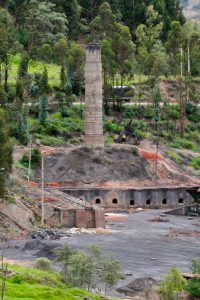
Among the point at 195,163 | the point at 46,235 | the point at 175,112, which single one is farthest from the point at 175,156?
the point at 46,235

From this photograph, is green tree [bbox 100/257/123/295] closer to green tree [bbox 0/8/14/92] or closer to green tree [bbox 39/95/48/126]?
green tree [bbox 39/95/48/126]

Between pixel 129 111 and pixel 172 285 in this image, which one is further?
pixel 129 111

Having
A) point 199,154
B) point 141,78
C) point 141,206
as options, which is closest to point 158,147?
point 199,154

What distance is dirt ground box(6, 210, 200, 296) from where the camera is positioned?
50.1 m

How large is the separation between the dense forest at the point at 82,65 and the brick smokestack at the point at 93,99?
3863mm

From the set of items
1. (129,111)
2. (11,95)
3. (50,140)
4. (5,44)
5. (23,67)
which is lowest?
(50,140)

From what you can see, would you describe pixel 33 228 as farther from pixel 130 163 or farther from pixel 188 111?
pixel 188 111

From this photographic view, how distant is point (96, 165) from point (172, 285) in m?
43.4

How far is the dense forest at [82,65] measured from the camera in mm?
91938

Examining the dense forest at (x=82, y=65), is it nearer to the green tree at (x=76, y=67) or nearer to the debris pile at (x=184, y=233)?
the green tree at (x=76, y=67)

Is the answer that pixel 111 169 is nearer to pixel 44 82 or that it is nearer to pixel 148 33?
pixel 44 82

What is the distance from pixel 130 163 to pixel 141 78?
29.6 meters

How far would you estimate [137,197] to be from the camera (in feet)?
269

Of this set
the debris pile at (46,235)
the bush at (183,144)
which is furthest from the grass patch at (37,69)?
the debris pile at (46,235)
